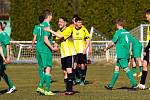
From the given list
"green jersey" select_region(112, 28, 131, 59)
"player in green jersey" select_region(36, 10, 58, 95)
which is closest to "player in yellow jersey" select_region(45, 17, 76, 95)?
"player in green jersey" select_region(36, 10, 58, 95)

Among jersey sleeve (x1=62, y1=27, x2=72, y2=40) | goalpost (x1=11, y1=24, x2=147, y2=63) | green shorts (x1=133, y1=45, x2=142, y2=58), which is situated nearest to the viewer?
jersey sleeve (x1=62, y1=27, x2=72, y2=40)

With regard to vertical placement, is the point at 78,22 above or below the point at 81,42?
above

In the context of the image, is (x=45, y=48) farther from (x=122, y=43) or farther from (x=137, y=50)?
(x=137, y=50)

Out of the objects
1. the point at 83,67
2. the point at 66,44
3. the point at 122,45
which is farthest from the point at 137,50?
the point at 66,44

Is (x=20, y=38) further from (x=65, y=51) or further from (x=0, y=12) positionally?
(x=65, y=51)

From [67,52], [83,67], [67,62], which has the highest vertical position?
[67,52]

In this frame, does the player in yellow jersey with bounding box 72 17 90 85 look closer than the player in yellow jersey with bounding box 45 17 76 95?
No

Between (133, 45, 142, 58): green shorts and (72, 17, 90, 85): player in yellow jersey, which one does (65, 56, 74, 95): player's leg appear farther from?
(133, 45, 142, 58): green shorts

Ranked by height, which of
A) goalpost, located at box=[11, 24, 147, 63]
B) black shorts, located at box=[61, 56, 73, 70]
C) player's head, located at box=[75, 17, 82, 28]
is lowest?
goalpost, located at box=[11, 24, 147, 63]

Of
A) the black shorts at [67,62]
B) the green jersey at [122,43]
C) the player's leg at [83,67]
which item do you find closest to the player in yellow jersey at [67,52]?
the black shorts at [67,62]

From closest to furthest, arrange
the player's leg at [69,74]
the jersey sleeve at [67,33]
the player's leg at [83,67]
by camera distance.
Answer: the player's leg at [69,74] < the jersey sleeve at [67,33] < the player's leg at [83,67]

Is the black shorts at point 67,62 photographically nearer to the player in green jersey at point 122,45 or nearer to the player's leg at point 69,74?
the player's leg at point 69,74

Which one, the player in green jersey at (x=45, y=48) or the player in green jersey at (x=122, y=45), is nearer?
A: the player in green jersey at (x=45, y=48)

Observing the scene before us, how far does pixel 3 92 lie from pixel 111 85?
9.51ft
